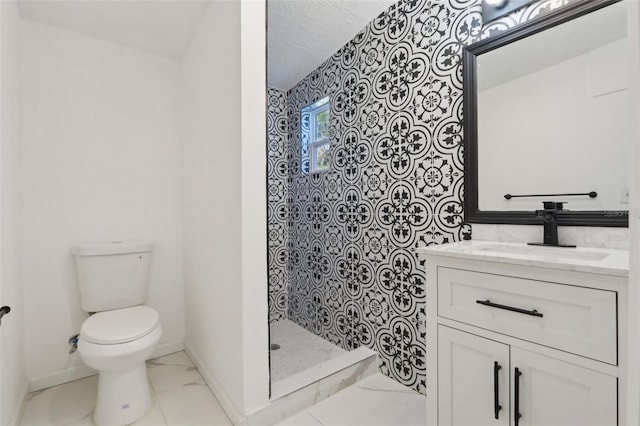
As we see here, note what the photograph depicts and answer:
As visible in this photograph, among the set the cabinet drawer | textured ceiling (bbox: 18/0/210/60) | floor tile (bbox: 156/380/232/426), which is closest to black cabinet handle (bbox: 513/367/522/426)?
the cabinet drawer

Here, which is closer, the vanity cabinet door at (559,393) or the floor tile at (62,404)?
the vanity cabinet door at (559,393)

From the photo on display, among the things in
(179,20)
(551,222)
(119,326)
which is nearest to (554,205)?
(551,222)

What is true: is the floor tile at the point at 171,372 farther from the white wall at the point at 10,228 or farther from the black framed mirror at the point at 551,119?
the black framed mirror at the point at 551,119

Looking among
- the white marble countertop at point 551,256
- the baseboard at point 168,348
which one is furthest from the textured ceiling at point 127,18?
the baseboard at point 168,348

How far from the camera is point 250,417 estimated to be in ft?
4.67

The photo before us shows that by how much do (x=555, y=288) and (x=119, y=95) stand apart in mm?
2538

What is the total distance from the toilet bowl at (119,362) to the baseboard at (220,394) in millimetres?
306

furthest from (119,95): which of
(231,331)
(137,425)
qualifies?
(137,425)

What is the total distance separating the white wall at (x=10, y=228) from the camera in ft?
4.44

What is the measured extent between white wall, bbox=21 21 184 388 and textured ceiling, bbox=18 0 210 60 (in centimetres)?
10

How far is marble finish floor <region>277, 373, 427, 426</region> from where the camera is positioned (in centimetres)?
153

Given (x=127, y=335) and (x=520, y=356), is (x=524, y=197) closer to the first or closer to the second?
(x=520, y=356)

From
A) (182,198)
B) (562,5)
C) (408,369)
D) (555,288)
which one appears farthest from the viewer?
(182,198)

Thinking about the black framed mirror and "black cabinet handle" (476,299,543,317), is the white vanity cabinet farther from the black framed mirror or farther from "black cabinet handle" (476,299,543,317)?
the black framed mirror
